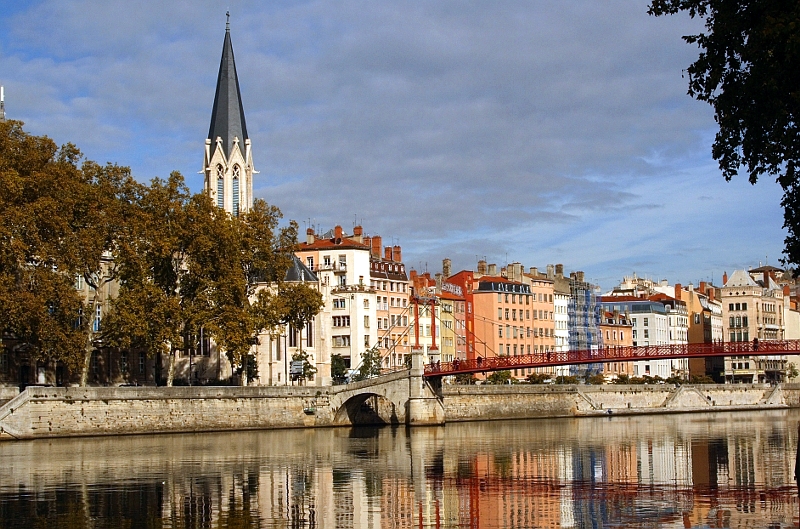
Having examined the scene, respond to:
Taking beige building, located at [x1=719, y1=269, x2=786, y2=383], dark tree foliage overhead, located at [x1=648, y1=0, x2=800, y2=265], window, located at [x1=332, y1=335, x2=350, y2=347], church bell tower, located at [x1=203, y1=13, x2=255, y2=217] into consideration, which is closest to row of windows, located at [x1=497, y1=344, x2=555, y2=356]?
beige building, located at [x1=719, y1=269, x2=786, y2=383]

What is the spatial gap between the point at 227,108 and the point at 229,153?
368 cm

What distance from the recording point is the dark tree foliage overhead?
24641mm

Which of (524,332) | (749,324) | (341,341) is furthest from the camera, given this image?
(749,324)

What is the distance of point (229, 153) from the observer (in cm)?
9856

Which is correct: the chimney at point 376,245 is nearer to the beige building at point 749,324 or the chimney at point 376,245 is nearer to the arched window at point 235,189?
the arched window at point 235,189

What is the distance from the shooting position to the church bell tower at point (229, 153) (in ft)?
322

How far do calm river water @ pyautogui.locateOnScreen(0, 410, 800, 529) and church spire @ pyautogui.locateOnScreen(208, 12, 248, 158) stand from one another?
39941mm

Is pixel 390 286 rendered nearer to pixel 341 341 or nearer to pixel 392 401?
pixel 341 341

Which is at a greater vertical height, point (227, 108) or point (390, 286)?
point (227, 108)

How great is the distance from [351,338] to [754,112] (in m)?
74.6

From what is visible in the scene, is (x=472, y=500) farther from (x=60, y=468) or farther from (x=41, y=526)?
(x=60, y=468)

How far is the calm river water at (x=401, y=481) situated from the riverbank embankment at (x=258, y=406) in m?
2.16

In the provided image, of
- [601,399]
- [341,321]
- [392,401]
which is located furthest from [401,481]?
[341,321]

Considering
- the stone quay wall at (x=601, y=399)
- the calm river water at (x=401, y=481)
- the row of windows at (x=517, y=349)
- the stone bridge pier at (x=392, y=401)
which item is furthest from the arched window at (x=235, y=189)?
the calm river water at (x=401, y=481)
